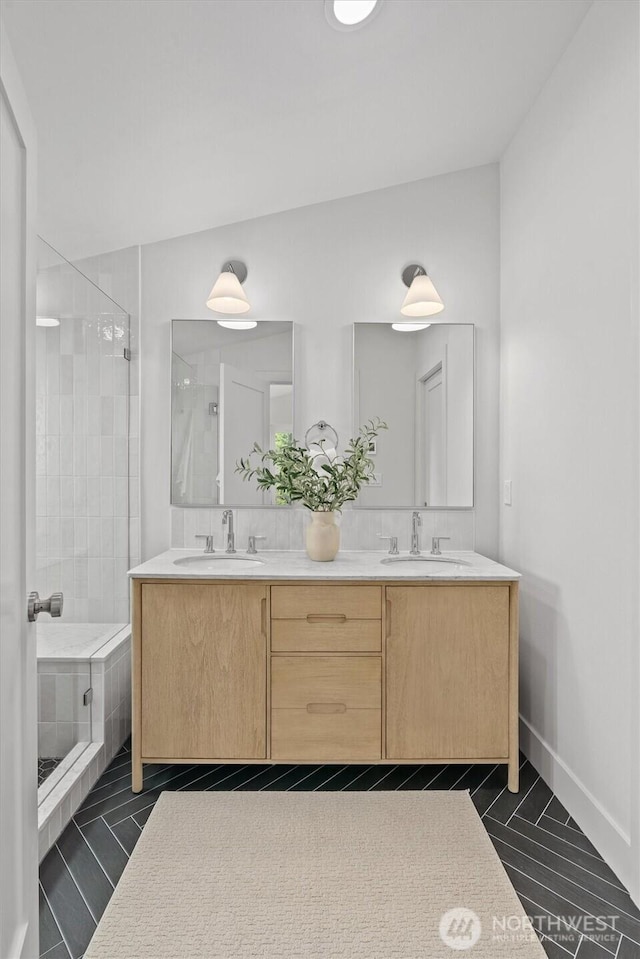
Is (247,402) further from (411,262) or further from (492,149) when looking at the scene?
(492,149)

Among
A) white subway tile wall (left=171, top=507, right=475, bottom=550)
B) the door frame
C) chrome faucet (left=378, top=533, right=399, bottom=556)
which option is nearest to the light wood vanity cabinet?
chrome faucet (left=378, top=533, right=399, bottom=556)

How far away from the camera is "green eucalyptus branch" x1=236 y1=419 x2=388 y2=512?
93.4 inches

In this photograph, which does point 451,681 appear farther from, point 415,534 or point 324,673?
point 415,534

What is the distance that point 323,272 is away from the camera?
107 inches

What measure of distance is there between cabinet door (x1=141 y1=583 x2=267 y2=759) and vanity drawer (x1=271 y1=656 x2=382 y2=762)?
7 centimetres

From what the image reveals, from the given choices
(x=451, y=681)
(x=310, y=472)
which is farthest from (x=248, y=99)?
(x=451, y=681)

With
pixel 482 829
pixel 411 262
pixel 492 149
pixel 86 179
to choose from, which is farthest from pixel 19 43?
pixel 482 829

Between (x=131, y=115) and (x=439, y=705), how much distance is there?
226 centimetres

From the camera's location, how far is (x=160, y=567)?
7.17ft

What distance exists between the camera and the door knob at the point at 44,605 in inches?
41.9

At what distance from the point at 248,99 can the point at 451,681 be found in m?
2.15

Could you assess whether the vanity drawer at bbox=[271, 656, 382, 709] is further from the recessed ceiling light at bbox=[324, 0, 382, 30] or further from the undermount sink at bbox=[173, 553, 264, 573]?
the recessed ceiling light at bbox=[324, 0, 382, 30]

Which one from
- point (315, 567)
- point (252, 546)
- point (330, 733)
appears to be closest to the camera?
point (330, 733)

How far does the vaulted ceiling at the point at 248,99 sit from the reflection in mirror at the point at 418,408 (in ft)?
2.48
